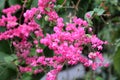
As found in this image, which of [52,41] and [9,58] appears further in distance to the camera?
[9,58]

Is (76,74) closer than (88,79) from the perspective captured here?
No

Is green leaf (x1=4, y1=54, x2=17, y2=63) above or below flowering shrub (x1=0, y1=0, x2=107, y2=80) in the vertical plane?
below

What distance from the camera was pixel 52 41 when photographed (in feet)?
4.02

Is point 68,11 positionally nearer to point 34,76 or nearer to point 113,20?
point 34,76

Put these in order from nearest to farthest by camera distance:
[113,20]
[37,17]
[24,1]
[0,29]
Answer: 1. [37,17]
2. [24,1]
3. [0,29]
4. [113,20]

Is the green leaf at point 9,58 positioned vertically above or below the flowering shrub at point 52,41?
below

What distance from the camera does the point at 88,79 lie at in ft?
6.66

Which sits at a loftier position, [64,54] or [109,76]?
[64,54]

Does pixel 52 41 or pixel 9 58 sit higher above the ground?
pixel 52 41

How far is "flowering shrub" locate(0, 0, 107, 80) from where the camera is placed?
1207 millimetres

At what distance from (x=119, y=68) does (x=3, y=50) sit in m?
0.65

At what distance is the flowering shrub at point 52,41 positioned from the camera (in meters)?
1.21

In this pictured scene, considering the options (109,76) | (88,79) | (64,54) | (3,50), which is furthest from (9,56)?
(109,76)

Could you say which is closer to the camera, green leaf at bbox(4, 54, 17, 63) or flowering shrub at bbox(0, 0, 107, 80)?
flowering shrub at bbox(0, 0, 107, 80)
